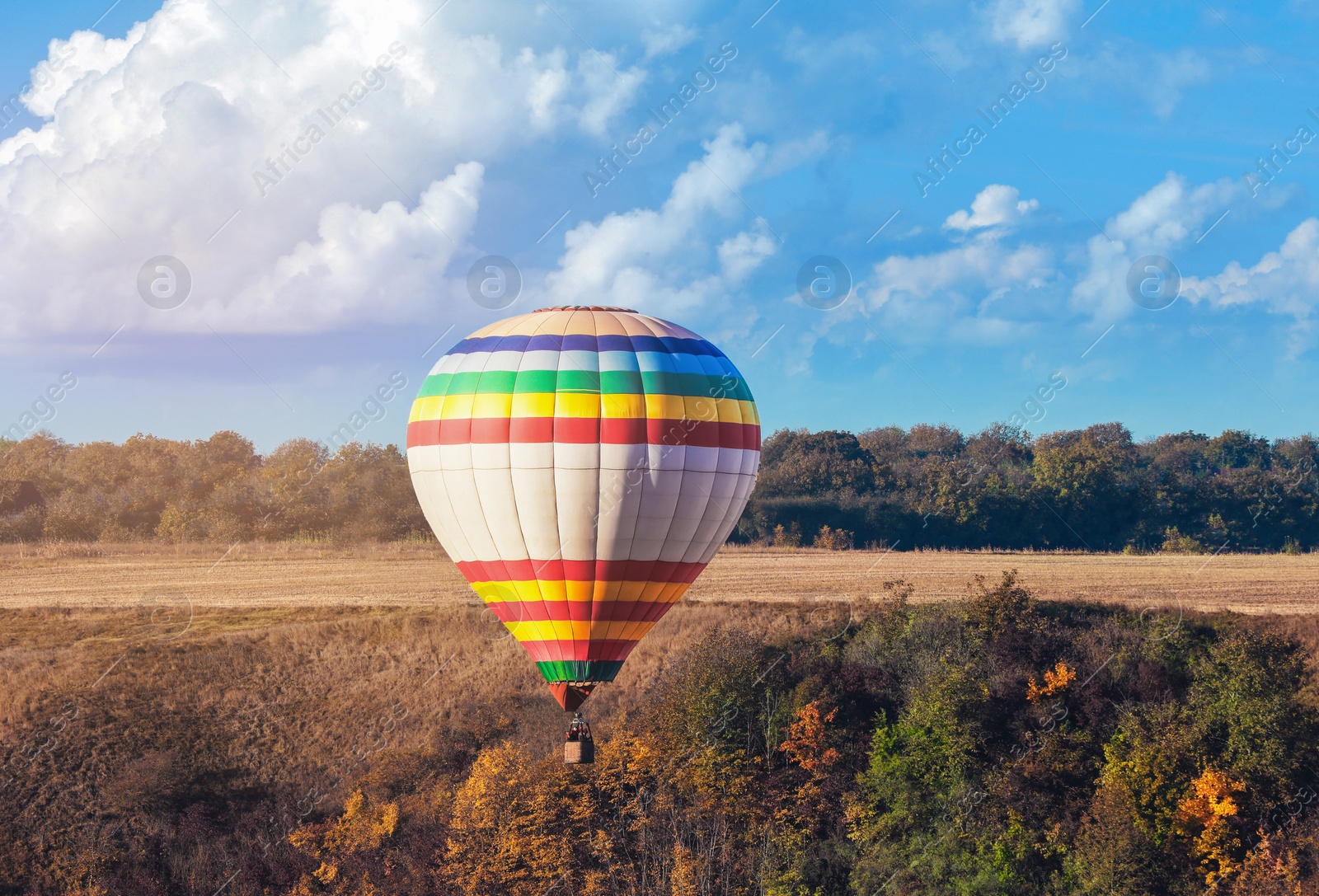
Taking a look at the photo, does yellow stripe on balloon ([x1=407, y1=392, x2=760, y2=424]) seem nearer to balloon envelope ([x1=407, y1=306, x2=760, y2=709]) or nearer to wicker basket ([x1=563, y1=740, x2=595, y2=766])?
balloon envelope ([x1=407, y1=306, x2=760, y2=709])

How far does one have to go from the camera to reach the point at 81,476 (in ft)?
246

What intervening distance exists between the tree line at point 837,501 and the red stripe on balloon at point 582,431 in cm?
4239

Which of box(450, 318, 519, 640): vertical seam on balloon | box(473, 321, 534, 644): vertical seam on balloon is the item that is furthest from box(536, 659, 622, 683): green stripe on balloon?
box(450, 318, 519, 640): vertical seam on balloon

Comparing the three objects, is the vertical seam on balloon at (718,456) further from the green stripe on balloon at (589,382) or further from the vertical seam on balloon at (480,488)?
the vertical seam on balloon at (480,488)

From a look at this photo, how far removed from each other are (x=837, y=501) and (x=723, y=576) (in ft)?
74.2

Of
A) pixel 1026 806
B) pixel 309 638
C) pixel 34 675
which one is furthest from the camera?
pixel 309 638

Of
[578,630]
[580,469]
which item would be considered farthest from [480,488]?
[578,630]

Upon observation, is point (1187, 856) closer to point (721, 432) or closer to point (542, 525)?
point (721, 432)

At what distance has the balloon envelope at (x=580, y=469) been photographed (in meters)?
22.0

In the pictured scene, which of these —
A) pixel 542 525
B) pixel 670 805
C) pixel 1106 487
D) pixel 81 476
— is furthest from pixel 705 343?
pixel 81 476

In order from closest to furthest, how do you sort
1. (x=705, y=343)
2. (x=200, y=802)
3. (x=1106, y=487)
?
1. (x=705, y=343)
2. (x=200, y=802)
3. (x=1106, y=487)

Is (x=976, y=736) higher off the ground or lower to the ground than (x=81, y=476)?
lower

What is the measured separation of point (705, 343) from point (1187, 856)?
15.7 meters

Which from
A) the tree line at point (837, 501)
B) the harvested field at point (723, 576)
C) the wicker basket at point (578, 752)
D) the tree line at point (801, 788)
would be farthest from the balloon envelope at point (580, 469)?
the tree line at point (837, 501)
